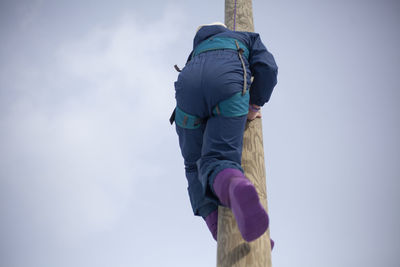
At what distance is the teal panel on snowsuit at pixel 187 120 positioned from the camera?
6.95ft

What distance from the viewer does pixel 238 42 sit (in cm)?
221

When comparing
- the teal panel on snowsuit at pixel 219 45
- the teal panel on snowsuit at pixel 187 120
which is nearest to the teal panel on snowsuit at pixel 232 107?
the teal panel on snowsuit at pixel 187 120

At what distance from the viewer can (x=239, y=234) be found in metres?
1.78

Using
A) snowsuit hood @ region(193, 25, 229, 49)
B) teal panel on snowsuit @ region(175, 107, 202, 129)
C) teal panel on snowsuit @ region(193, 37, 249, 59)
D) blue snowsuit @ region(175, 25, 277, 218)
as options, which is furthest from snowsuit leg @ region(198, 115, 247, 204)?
snowsuit hood @ region(193, 25, 229, 49)

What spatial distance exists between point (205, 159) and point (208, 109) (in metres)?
0.34

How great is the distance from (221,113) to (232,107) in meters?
0.08

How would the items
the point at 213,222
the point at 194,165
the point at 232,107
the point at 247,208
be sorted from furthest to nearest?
the point at 194,165 < the point at 213,222 < the point at 232,107 < the point at 247,208

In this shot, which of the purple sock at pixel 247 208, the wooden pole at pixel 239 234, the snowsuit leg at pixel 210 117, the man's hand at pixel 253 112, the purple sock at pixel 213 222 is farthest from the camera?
the man's hand at pixel 253 112

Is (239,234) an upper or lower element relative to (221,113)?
lower

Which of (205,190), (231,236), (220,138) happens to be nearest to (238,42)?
(220,138)

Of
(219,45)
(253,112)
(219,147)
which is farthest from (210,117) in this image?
(219,45)

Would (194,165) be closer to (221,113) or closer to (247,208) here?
(221,113)

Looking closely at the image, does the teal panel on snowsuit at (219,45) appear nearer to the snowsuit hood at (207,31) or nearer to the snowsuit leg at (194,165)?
the snowsuit hood at (207,31)

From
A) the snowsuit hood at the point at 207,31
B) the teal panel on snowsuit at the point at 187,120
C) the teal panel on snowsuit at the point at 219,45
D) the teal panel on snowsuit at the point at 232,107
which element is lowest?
the teal panel on snowsuit at the point at 187,120
